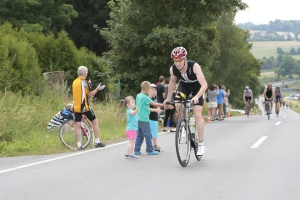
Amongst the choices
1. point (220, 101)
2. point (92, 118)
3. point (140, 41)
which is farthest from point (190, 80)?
point (220, 101)

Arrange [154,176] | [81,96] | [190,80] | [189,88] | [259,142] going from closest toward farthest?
[154,176]
[190,80]
[189,88]
[81,96]
[259,142]

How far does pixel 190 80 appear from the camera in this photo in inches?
390

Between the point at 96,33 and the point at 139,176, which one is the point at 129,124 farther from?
the point at 96,33

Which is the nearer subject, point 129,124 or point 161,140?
point 129,124

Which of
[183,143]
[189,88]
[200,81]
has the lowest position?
[183,143]

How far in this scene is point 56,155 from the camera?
38.7ft

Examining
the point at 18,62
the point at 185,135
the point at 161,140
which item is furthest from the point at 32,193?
the point at 18,62

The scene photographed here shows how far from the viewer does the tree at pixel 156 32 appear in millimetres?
27578

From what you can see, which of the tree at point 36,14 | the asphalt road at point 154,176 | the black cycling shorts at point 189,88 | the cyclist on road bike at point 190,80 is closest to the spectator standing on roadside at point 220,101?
the tree at point 36,14

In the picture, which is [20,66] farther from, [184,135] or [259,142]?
[184,135]

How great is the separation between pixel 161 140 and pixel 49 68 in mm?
11394

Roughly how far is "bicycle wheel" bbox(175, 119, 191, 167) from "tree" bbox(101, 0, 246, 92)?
56.9 ft

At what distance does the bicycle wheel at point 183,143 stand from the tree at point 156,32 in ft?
56.9

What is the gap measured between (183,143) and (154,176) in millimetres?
1142
